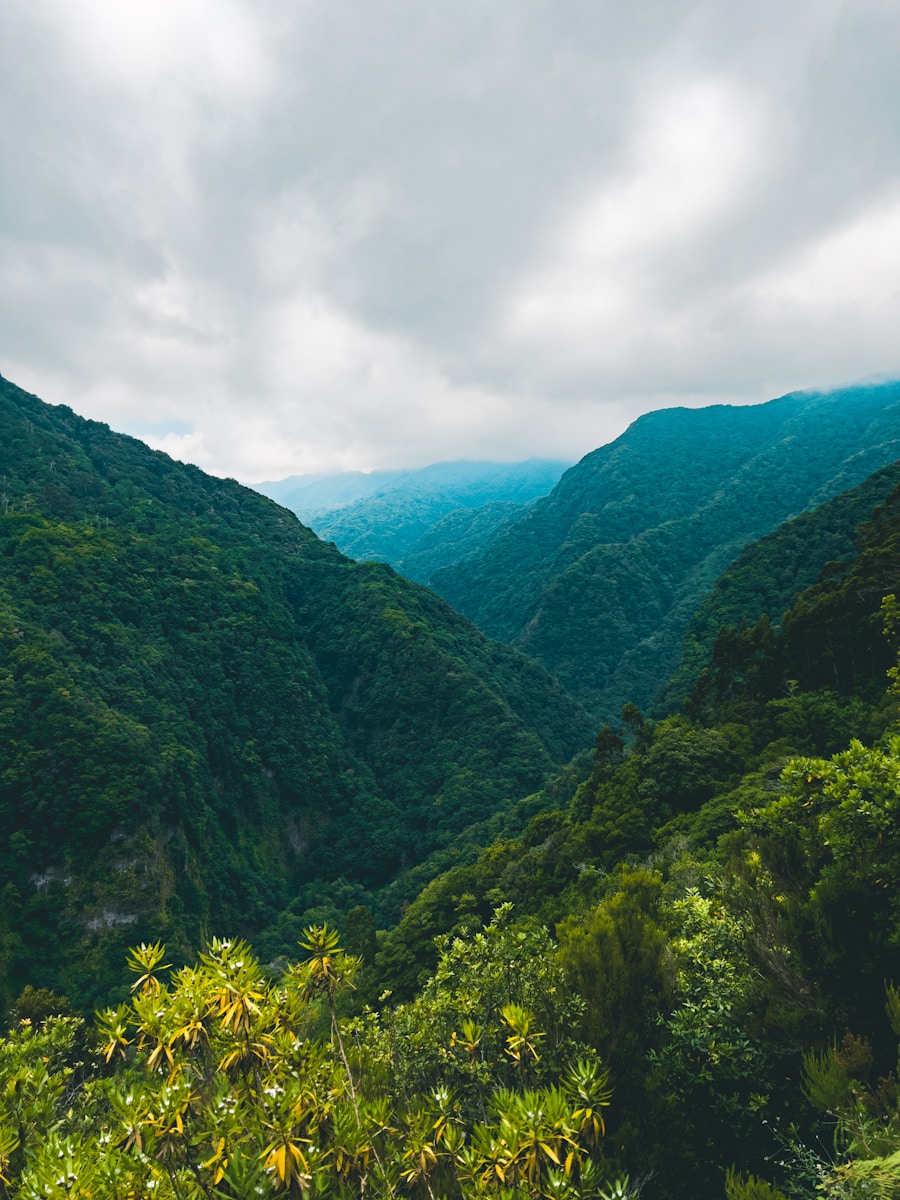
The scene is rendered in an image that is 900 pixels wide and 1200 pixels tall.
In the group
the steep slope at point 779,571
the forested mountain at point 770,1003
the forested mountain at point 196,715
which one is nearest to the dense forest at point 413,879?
the forested mountain at point 770,1003

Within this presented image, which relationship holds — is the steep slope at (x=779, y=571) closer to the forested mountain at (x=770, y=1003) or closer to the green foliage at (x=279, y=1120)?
the forested mountain at (x=770, y=1003)

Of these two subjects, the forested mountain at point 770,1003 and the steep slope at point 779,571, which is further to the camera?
the steep slope at point 779,571

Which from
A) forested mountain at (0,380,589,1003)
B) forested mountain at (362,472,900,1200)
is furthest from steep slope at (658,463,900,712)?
forested mountain at (362,472,900,1200)

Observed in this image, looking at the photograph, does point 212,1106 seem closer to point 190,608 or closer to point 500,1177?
point 500,1177

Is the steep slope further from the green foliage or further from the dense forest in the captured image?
the green foliage

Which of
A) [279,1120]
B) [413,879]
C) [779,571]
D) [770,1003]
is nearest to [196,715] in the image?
[413,879]

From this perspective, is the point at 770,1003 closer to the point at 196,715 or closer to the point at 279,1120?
the point at 279,1120

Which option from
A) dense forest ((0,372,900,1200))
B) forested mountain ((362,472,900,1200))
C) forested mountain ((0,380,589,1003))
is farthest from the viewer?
forested mountain ((0,380,589,1003))
